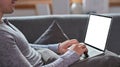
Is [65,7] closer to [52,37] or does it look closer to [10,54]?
[52,37]

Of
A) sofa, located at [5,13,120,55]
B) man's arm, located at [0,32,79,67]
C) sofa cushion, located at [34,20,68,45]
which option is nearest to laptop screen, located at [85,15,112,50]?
sofa cushion, located at [34,20,68,45]

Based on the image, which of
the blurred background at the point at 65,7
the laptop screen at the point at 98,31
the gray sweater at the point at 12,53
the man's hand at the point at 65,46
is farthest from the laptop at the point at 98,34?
the blurred background at the point at 65,7

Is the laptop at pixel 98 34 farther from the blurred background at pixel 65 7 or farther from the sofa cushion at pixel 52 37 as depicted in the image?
the blurred background at pixel 65 7

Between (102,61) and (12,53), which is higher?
(12,53)

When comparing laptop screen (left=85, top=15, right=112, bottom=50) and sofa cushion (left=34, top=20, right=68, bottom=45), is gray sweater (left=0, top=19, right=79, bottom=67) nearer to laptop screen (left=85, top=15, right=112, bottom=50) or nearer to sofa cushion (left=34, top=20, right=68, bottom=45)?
laptop screen (left=85, top=15, right=112, bottom=50)

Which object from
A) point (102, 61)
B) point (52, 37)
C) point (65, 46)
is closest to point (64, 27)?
point (52, 37)

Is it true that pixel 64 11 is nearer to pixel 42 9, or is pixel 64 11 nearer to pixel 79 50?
pixel 42 9

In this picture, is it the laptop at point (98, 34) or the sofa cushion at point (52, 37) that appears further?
the sofa cushion at point (52, 37)

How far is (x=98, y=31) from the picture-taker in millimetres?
1614

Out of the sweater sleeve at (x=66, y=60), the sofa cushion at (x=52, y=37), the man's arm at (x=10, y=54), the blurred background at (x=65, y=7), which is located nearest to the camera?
the man's arm at (x=10, y=54)

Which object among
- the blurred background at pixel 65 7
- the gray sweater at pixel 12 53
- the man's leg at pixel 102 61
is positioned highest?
the gray sweater at pixel 12 53

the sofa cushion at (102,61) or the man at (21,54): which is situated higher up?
the man at (21,54)

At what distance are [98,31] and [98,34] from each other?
0.07 ft

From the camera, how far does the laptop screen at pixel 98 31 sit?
5.07 feet
